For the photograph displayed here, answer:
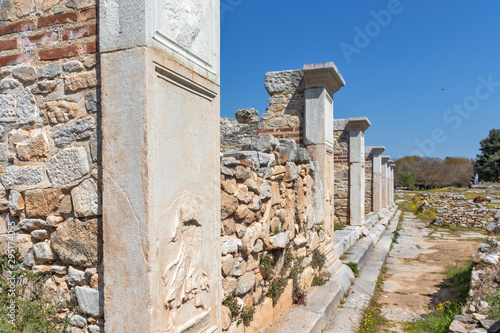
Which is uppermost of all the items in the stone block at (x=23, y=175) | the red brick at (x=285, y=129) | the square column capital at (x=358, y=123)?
the square column capital at (x=358, y=123)

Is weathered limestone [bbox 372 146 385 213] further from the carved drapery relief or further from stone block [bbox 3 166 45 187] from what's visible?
stone block [bbox 3 166 45 187]

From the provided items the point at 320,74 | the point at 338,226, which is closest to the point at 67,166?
the point at 320,74

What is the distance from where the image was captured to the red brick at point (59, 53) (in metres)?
2.05

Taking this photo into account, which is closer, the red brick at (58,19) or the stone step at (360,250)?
the red brick at (58,19)

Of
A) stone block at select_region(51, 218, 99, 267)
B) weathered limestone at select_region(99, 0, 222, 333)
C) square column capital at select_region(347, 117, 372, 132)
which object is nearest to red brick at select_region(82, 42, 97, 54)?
weathered limestone at select_region(99, 0, 222, 333)

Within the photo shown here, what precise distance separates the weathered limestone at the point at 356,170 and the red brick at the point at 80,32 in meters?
8.32

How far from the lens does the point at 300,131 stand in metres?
5.17

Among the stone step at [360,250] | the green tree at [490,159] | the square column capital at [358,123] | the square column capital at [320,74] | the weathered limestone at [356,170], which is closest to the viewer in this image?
the square column capital at [320,74]

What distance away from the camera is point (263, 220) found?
3230 millimetres

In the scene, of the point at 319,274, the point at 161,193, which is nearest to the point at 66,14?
the point at 161,193

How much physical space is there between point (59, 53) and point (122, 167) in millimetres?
841

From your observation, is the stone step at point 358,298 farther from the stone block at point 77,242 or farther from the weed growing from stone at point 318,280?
the stone block at point 77,242

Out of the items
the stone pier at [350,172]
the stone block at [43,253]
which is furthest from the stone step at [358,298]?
the stone block at [43,253]

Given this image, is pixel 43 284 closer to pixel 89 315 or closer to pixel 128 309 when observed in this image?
pixel 89 315
